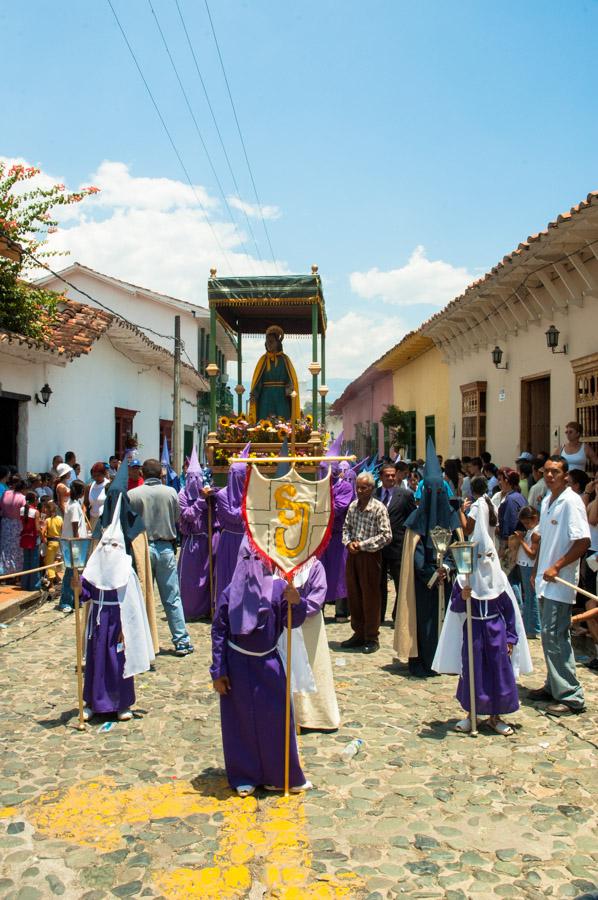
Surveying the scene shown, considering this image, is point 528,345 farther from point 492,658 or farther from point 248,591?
point 248,591

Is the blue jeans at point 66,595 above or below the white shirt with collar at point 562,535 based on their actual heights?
below

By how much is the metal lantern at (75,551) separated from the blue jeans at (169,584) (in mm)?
1667

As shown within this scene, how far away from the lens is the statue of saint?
1052 centimetres

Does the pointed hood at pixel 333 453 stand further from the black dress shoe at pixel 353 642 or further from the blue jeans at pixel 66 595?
the blue jeans at pixel 66 595

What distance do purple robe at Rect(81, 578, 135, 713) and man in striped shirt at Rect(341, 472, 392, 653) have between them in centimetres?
264

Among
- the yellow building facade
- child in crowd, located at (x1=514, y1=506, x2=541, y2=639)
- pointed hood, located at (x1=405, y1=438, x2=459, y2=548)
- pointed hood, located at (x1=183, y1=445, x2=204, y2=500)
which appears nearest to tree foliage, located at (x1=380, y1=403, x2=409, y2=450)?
the yellow building facade

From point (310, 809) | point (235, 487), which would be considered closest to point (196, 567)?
point (235, 487)

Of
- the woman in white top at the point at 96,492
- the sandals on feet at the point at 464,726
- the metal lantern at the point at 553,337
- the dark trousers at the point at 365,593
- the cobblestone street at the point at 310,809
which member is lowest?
the cobblestone street at the point at 310,809

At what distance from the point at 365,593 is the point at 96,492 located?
4.06 m

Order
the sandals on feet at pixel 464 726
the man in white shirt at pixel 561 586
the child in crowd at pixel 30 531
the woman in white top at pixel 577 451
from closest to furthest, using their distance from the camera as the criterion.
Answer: the sandals on feet at pixel 464 726, the man in white shirt at pixel 561 586, the woman in white top at pixel 577 451, the child in crowd at pixel 30 531

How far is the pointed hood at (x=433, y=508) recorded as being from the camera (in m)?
6.51

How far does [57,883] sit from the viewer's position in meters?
3.47

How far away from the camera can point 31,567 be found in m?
10.0

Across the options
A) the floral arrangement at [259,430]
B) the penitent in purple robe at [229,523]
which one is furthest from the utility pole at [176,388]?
the penitent in purple robe at [229,523]
